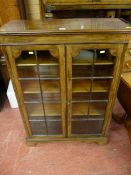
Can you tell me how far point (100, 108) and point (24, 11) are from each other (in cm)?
140

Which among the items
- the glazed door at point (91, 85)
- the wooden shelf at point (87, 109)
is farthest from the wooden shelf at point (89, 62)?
the wooden shelf at point (87, 109)

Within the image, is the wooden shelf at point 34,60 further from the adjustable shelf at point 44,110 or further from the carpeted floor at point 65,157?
the carpeted floor at point 65,157

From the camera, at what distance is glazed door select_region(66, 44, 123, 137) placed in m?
1.16

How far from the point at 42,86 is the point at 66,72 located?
28 cm

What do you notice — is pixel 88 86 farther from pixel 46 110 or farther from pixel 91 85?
pixel 46 110

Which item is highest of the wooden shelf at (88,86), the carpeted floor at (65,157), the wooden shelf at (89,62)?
the wooden shelf at (89,62)

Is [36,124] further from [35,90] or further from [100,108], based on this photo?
[100,108]

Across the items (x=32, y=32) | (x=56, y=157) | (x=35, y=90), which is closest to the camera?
(x=32, y=32)

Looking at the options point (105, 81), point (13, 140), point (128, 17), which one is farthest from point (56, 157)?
point (128, 17)

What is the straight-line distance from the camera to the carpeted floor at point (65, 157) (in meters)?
1.51

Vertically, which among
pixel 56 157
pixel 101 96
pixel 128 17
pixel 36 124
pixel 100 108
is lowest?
pixel 56 157

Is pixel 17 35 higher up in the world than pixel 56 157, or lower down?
higher up

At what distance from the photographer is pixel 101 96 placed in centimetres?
143

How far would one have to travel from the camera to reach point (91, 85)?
1361 millimetres
